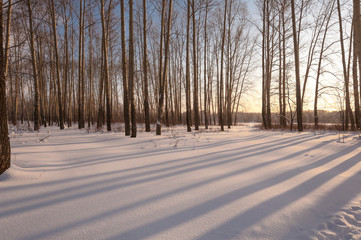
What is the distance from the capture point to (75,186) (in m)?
2.06

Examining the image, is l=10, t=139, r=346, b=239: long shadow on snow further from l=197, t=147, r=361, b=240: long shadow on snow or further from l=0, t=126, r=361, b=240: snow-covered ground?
l=197, t=147, r=361, b=240: long shadow on snow

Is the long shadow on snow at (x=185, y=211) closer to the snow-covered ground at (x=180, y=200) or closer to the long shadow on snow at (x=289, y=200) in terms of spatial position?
the snow-covered ground at (x=180, y=200)

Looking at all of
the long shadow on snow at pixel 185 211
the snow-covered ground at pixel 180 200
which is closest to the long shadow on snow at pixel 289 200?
the snow-covered ground at pixel 180 200

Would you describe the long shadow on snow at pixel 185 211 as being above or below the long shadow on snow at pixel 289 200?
above

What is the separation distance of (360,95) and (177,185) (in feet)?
44.2

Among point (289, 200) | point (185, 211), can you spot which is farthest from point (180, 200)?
point (289, 200)

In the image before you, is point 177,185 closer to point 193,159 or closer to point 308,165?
point 193,159

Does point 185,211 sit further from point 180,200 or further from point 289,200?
point 289,200

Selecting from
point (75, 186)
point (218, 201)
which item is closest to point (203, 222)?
point (218, 201)

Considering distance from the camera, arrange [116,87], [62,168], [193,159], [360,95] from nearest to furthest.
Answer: [62,168] < [193,159] < [360,95] < [116,87]

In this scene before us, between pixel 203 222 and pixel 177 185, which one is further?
pixel 177 185

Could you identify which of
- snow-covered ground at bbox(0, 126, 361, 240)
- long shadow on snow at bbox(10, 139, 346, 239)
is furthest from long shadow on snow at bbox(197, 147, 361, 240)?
long shadow on snow at bbox(10, 139, 346, 239)

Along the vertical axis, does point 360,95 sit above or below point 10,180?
above

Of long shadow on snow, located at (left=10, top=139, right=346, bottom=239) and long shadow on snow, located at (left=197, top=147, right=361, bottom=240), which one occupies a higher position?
long shadow on snow, located at (left=10, top=139, right=346, bottom=239)
